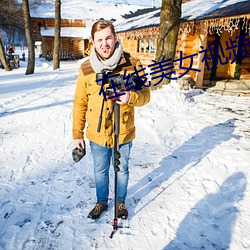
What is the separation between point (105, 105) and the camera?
2107 millimetres

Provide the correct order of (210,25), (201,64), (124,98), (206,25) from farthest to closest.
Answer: (201,64)
(206,25)
(210,25)
(124,98)

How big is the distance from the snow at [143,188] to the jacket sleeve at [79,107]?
1.01m

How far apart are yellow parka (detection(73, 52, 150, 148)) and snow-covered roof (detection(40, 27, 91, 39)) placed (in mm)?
30384

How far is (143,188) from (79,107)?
154cm

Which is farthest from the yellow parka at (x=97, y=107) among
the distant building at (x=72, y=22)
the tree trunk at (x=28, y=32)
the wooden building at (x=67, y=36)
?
the wooden building at (x=67, y=36)

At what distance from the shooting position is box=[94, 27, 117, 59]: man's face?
6.27 ft

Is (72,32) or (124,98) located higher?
(72,32)

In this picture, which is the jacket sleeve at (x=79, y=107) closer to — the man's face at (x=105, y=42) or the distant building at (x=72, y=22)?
the man's face at (x=105, y=42)

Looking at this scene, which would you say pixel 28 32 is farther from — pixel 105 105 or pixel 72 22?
pixel 72 22

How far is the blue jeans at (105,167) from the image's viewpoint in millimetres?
2301

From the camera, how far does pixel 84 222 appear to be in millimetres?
2496

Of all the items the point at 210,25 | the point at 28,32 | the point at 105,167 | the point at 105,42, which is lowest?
the point at 105,167

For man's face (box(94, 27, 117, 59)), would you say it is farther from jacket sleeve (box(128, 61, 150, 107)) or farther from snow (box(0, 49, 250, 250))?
snow (box(0, 49, 250, 250))

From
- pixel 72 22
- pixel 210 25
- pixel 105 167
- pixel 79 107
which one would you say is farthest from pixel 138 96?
pixel 72 22
